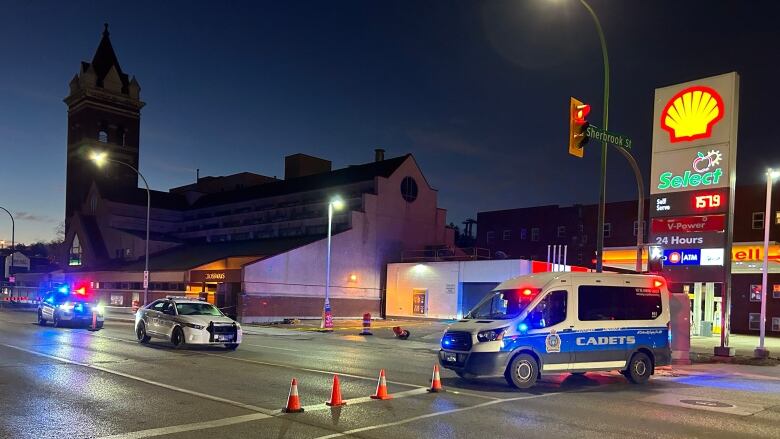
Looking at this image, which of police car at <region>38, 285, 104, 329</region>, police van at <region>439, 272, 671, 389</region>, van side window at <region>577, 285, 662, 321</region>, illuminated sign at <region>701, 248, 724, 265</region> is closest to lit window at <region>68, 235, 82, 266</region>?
police car at <region>38, 285, 104, 329</region>

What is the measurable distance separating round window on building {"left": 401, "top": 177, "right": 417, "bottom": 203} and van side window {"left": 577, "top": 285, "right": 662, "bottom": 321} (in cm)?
3912

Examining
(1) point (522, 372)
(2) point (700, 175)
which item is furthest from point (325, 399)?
(2) point (700, 175)

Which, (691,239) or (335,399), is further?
(691,239)

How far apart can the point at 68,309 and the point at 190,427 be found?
72.6 ft

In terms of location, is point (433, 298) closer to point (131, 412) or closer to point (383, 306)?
point (383, 306)

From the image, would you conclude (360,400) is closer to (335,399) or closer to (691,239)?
(335,399)

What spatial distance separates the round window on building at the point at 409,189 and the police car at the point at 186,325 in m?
33.6

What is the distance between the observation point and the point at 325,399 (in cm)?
1060

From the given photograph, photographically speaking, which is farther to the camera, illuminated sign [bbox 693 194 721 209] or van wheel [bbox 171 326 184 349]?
illuminated sign [bbox 693 194 721 209]

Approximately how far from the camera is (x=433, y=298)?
47031 millimetres

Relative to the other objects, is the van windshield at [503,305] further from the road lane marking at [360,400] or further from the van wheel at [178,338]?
the van wheel at [178,338]

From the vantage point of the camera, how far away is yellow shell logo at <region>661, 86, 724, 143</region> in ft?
69.9

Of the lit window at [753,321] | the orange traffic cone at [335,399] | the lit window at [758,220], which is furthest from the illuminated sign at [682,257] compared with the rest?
the lit window at [758,220]

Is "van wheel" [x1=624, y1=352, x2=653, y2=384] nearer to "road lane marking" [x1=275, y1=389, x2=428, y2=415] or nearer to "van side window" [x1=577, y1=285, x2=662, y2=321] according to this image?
"van side window" [x1=577, y1=285, x2=662, y2=321]
